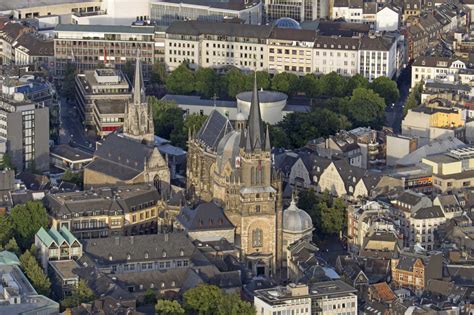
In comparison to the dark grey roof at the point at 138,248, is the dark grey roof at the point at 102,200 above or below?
above

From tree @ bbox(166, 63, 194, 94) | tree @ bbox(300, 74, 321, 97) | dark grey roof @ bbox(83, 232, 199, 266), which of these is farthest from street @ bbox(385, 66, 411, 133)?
dark grey roof @ bbox(83, 232, 199, 266)

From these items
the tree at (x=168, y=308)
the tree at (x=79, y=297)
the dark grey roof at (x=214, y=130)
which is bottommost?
the tree at (x=168, y=308)

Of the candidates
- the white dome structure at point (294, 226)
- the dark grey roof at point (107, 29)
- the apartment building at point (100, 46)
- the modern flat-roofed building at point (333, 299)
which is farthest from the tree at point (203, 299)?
the dark grey roof at point (107, 29)

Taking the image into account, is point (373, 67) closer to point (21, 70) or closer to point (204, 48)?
point (204, 48)

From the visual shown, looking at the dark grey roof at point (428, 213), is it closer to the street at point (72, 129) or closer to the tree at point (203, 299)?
the tree at point (203, 299)

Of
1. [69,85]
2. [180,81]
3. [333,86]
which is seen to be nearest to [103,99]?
[69,85]
